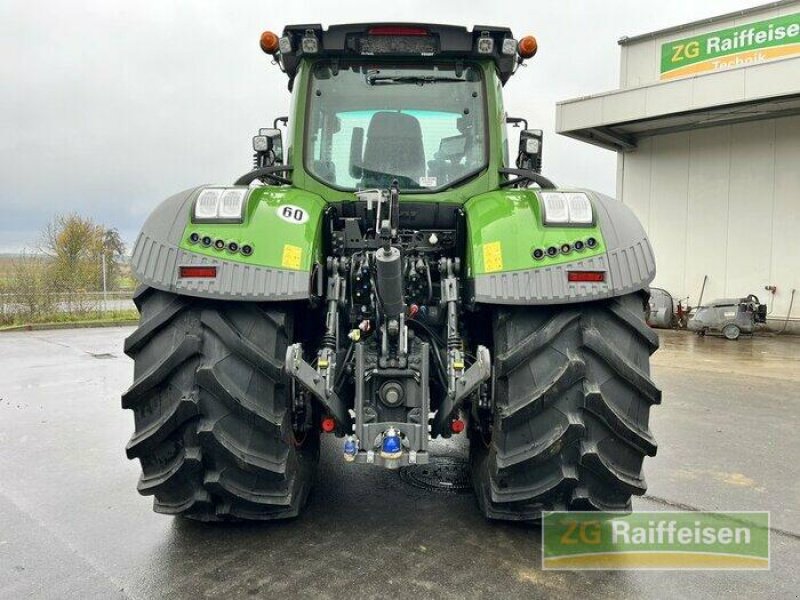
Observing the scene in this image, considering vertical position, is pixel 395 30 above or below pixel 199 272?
above

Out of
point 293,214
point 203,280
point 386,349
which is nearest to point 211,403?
point 203,280

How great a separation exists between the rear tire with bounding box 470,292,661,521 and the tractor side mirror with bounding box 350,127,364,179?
4.06ft

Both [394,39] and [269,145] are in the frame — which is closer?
[394,39]

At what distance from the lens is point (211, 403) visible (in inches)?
97.6

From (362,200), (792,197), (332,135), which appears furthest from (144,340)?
(792,197)

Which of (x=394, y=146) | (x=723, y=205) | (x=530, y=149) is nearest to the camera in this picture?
(x=394, y=146)

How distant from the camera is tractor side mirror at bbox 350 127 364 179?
10.9 feet

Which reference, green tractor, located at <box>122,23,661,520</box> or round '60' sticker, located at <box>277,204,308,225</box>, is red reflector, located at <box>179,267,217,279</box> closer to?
green tractor, located at <box>122,23,661,520</box>

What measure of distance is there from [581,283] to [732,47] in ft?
49.2

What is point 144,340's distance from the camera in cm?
257

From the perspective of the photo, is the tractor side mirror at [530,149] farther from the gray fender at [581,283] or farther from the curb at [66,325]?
the curb at [66,325]

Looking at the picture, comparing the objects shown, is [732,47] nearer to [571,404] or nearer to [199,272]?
[571,404]

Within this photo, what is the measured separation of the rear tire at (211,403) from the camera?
247 cm

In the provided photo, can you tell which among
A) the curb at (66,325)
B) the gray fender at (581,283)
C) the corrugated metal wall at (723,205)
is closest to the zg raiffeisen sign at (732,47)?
the corrugated metal wall at (723,205)
